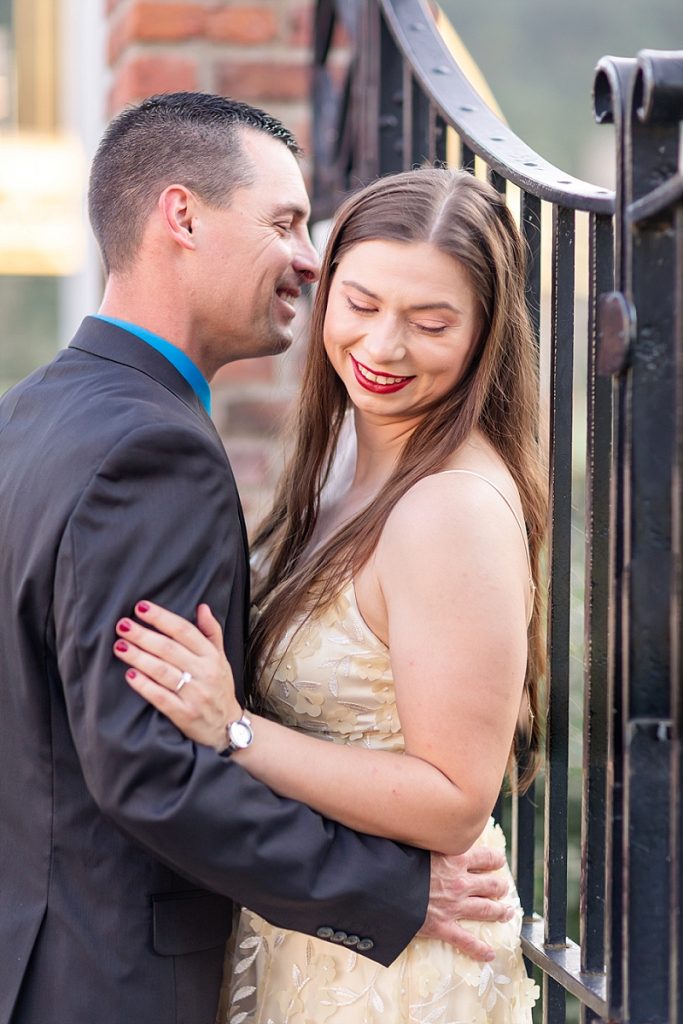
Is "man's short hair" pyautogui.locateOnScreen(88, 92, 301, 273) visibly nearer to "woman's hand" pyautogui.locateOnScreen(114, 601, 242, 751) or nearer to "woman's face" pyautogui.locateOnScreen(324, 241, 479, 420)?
"woman's face" pyautogui.locateOnScreen(324, 241, 479, 420)

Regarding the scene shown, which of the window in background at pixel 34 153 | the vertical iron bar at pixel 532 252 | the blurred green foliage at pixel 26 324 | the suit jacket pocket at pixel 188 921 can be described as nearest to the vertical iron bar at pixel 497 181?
the vertical iron bar at pixel 532 252

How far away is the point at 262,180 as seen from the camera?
223 cm

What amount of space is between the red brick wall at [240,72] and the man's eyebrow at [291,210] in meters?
1.15

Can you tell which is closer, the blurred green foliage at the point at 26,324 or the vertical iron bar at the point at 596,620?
the vertical iron bar at the point at 596,620

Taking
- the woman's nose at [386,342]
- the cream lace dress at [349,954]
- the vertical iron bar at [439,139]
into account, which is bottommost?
the cream lace dress at [349,954]

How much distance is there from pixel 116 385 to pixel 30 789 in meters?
0.58

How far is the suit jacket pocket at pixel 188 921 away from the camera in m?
1.85

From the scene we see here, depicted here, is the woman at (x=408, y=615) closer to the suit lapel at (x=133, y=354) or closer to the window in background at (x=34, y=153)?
the suit lapel at (x=133, y=354)

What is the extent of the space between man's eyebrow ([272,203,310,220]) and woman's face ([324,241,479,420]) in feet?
0.66

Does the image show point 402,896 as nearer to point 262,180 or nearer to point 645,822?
point 645,822

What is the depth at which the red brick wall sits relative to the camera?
356cm

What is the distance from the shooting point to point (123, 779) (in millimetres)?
1705

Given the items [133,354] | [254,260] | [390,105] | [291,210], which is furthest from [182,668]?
[390,105]

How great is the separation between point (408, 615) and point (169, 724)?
36 centimetres
